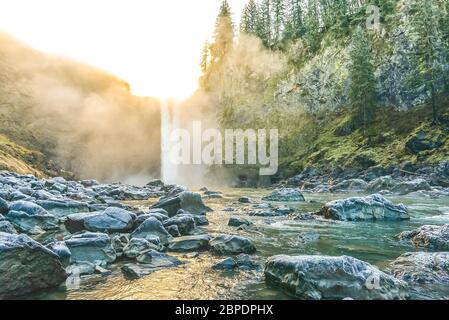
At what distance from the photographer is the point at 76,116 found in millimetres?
104688

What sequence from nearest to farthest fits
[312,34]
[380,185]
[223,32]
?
[380,185]
[312,34]
[223,32]

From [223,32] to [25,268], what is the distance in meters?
104

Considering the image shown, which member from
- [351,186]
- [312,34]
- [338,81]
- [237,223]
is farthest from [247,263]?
[312,34]

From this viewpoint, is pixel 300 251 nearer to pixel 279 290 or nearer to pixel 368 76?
pixel 279 290

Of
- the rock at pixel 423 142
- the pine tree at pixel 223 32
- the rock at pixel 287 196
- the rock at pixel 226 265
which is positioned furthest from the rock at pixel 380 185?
the pine tree at pixel 223 32

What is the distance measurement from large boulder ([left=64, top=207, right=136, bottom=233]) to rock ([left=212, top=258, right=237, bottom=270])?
218 inches

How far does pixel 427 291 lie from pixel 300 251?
13.5 feet

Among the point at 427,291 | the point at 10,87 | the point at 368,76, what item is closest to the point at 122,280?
the point at 427,291

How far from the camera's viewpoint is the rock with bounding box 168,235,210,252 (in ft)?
37.2

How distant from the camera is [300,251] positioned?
1120cm

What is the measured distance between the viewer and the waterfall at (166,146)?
92188 millimetres

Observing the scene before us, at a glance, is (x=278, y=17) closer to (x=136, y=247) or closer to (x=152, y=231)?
(x=152, y=231)

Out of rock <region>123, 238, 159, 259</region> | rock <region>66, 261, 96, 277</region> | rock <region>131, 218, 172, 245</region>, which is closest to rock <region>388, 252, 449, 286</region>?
rock <region>123, 238, 159, 259</region>

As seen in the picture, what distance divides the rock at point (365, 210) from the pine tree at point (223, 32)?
89716mm
